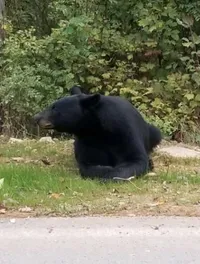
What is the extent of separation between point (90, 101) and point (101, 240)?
227cm

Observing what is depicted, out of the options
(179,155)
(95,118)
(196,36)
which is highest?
(196,36)

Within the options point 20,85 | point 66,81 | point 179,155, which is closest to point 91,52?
point 66,81

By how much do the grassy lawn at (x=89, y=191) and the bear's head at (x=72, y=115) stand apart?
0.48 m

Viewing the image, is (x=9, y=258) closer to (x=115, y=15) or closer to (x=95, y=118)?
(x=95, y=118)

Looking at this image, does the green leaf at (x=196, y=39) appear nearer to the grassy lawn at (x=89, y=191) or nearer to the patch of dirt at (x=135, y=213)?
the grassy lawn at (x=89, y=191)

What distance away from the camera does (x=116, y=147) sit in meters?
6.84

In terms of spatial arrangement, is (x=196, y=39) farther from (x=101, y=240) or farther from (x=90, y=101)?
(x=101, y=240)

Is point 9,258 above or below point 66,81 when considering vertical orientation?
below

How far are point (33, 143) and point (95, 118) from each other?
219 centimetres

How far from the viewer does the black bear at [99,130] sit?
6.77m

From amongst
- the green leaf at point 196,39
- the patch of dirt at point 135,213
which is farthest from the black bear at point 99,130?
the green leaf at point 196,39

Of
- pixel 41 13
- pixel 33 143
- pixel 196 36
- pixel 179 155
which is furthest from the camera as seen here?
pixel 41 13

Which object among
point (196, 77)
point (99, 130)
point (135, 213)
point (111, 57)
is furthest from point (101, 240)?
point (111, 57)

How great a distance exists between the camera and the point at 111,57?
11.3m
